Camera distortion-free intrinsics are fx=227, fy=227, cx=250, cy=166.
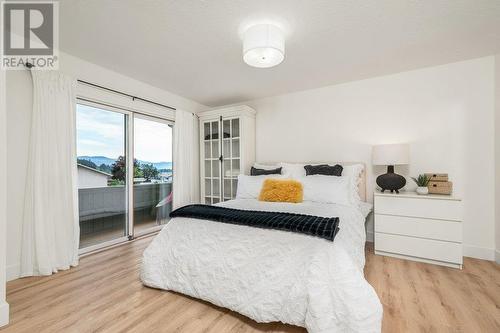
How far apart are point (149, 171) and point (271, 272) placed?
275 cm

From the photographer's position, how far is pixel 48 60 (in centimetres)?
236

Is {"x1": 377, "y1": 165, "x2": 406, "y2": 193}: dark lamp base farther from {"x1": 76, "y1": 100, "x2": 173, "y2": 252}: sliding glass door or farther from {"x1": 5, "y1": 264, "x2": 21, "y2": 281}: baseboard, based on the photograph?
{"x1": 5, "y1": 264, "x2": 21, "y2": 281}: baseboard

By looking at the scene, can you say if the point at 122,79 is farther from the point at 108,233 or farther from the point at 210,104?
the point at 108,233

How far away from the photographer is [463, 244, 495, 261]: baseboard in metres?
2.56

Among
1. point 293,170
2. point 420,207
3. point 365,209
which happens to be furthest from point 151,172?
point 420,207

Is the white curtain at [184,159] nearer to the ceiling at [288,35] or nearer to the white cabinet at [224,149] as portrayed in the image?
the white cabinet at [224,149]

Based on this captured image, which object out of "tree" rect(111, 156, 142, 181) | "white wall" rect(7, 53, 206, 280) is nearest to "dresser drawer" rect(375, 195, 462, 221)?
"tree" rect(111, 156, 142, 181)

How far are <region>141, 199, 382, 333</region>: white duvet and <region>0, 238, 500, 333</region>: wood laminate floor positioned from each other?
0.14 m

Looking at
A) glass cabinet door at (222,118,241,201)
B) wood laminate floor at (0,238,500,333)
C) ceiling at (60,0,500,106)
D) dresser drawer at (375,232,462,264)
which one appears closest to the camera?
wood laminate floor at (0,238,500,333)

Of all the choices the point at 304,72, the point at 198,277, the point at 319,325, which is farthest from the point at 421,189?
the point at 198,277

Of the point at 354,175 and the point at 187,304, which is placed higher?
the point at 354,175

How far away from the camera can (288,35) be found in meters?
2.13

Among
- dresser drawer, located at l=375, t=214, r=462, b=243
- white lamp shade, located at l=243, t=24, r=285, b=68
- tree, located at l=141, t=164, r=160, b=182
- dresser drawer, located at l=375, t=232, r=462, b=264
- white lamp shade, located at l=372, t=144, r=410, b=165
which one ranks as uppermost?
white lamp shade, located at l=243, t=24, r=285, b=68

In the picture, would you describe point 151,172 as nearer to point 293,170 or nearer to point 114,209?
point 114,209
